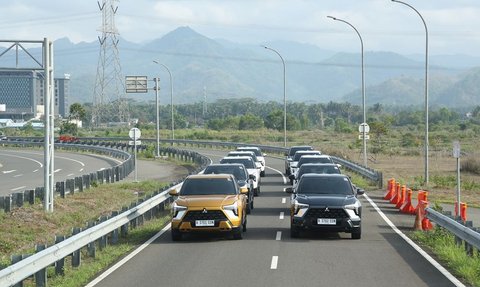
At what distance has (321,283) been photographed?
574 inches

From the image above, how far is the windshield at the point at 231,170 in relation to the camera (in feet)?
99.4

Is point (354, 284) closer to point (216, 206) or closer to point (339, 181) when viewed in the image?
point (216, 206)

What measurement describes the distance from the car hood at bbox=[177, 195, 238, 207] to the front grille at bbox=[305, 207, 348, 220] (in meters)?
1.85

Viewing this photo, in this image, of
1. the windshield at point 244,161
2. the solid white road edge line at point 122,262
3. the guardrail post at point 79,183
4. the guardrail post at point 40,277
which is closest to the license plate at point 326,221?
the solid white road edge line at point 122,262

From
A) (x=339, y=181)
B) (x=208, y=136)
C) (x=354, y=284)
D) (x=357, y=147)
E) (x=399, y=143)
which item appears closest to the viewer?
(x=354, y=284)

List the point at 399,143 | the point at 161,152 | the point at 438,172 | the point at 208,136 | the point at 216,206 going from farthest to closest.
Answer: the point at 208,136
the point at 399,143
the point at 161,152
the point at 438,172
the point at 216,206

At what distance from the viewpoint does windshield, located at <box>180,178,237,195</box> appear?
22359 millimetres

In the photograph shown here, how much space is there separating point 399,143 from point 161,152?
39.7 m

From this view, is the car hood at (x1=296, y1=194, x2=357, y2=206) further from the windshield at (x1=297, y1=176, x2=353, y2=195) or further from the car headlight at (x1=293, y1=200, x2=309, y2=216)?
the windshield at (x1=297, y1=176, x2=353, y2=195)

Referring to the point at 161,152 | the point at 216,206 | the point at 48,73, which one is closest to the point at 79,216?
the point at 48,73

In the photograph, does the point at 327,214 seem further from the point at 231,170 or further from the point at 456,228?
the point at 231,170

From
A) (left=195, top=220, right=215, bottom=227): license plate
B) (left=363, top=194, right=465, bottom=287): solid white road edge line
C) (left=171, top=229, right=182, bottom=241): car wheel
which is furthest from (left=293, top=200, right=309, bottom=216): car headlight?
(left=171, top=229, right=182, bottom=241): car wheel

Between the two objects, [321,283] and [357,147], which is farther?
[357,147]

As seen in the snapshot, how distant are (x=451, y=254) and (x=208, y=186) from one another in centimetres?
703
